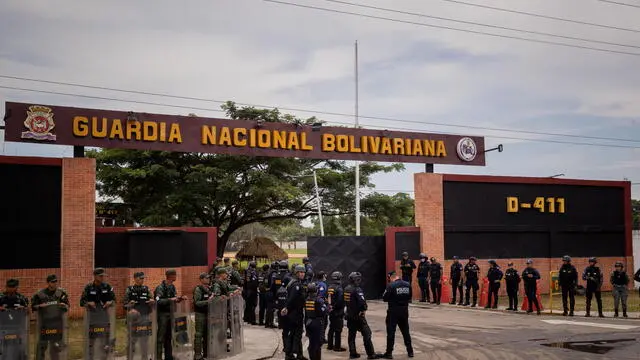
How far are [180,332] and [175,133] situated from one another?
479 inches

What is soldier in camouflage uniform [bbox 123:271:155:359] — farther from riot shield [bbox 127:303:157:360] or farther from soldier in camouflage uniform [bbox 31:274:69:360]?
soldier in camouflage uniform [bbox 31:274:69:360]

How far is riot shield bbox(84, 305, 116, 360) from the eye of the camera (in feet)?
38.5

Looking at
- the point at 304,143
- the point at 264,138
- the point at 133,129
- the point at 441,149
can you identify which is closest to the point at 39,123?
the point at 133,129

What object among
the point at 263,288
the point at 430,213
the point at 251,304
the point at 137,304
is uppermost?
the point at 430,213

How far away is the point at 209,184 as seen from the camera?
126ft

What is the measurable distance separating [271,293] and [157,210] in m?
20.8

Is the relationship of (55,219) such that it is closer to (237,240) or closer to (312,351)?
(312,351)

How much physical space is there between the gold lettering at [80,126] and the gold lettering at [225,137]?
499cm

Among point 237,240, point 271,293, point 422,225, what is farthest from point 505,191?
point 237,240

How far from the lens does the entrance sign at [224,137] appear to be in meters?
21.4

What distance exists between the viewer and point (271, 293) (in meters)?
18.4

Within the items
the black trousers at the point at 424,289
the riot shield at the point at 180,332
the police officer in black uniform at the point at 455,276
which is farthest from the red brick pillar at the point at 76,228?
the police officer in black uniform at the point at 455,276

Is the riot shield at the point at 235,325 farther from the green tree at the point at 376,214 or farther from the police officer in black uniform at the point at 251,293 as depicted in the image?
the green tree at the point at 376,214

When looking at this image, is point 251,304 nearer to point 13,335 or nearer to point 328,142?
point 328,142
